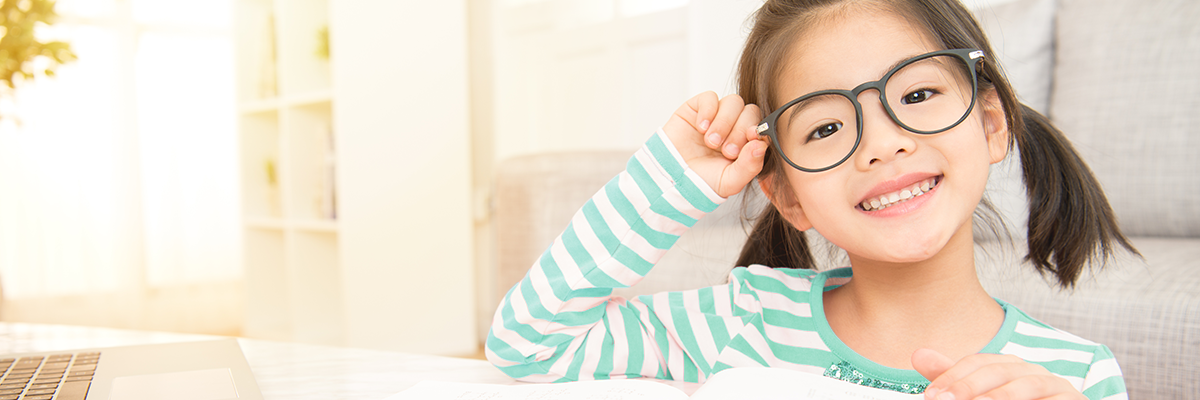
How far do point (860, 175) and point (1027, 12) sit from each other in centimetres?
101

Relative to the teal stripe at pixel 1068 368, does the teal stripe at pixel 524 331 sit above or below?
above

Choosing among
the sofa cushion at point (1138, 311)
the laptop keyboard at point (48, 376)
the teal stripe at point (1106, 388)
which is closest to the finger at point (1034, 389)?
the teal stripe at point (1106, 388)

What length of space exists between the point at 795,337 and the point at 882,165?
174 millimetres

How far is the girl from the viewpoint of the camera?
0.52 meters

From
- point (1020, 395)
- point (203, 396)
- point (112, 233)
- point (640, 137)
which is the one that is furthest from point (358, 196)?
point (1020, 395)

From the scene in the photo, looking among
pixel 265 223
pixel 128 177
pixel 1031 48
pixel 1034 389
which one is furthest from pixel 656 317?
pixel 128 177

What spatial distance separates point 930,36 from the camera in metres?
0.57

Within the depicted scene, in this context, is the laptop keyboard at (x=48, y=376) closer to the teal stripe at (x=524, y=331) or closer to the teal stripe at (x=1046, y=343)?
the teal stripe at (x=524, y=331)

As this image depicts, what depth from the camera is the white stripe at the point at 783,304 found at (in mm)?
615

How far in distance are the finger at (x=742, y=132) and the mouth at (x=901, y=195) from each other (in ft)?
0.34

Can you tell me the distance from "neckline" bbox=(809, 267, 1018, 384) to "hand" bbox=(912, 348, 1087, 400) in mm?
169

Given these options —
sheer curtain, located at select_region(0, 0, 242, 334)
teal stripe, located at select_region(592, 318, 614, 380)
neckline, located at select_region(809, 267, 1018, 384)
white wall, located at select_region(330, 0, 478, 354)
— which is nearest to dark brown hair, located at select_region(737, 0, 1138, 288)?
neckline, located at select_region(809, 267, 1018, 384)

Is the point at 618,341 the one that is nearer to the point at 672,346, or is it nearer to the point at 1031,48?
the point at 672,346

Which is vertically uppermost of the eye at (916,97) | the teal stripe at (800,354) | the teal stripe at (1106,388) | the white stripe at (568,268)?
the eye at (916,97)
